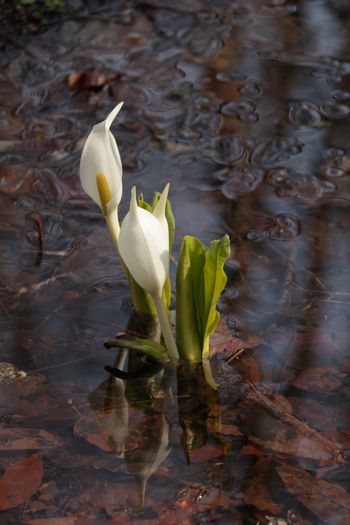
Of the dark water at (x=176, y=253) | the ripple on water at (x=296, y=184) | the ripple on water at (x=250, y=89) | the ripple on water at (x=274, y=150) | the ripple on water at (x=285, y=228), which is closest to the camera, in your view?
the dark water at (x=176, y=253)

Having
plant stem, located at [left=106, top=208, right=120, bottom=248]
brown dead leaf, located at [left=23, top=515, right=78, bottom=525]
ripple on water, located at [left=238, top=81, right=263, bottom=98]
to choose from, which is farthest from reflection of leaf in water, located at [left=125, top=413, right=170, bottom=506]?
ripple on water, located at [left=238, top=81, right=263, bottom=98]

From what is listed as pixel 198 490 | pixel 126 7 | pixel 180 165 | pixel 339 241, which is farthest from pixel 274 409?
pixel 126 7

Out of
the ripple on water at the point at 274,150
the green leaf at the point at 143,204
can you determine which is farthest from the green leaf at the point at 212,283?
the ripple on water at the point at 274,150

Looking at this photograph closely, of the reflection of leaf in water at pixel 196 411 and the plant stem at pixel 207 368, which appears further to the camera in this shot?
the plant stem at pixel 207 368

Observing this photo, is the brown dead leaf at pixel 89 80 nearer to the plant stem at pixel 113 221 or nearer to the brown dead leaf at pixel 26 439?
Answer: the plant stem at pixel 113 221

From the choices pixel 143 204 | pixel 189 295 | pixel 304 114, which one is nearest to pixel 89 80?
pixel 304 114

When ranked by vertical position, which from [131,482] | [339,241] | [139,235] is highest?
[139,235]

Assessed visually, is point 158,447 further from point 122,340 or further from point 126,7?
point 126,7
